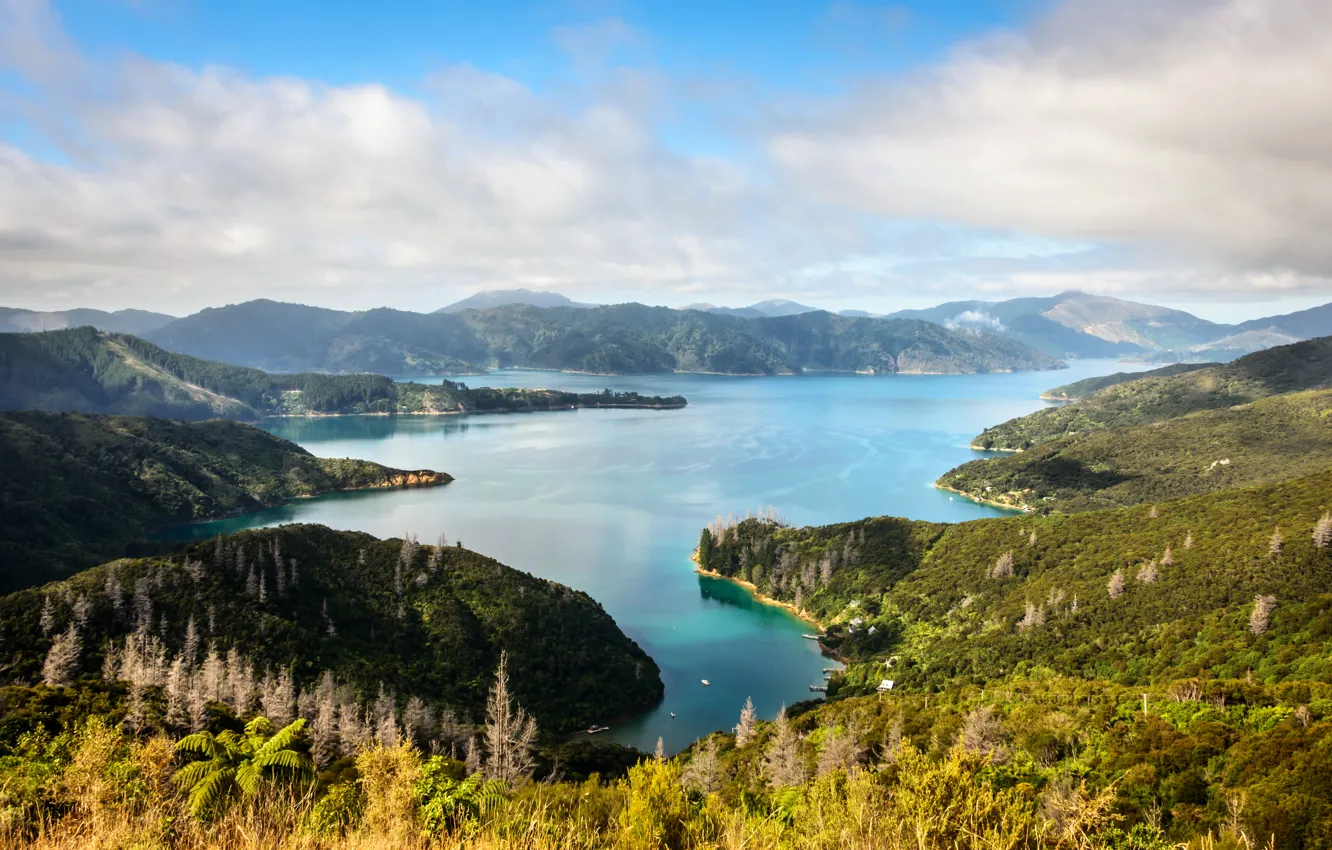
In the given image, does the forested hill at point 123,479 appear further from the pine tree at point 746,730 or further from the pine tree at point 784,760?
the pine tree at point 784,760

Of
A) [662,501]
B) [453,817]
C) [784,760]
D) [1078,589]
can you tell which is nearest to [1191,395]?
[662,501]

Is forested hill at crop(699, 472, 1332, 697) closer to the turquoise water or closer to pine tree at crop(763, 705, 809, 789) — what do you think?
the turquoise water

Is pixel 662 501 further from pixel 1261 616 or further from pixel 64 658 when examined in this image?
pixel 64 658

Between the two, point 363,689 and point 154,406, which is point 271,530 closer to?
point 363,689

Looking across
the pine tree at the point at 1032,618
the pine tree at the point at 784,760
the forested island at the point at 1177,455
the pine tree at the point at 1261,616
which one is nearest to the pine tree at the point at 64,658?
the pine tree at the point at 784,760

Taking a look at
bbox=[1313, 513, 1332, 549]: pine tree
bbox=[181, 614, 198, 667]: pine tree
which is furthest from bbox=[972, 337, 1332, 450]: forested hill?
bbox=[181, 614, 198, 667]: pine tree

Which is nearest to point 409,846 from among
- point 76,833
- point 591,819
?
point 76,833
